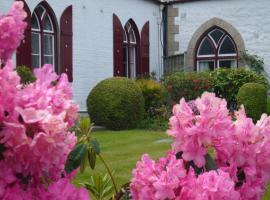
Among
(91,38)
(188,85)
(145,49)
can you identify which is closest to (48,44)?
(91,38)

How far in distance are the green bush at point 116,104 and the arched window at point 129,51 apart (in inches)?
157

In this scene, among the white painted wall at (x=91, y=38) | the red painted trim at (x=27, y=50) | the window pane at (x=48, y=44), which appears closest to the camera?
the red painted trim at (x=27, y=50)

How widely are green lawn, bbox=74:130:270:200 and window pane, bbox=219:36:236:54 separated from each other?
6.77 meters

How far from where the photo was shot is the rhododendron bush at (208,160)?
171cm

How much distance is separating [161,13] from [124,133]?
26.5 feet

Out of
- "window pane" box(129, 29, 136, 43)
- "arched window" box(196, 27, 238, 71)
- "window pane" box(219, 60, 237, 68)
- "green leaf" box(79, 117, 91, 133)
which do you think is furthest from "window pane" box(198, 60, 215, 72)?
"green leaf" box(79, 117, 91, 133)

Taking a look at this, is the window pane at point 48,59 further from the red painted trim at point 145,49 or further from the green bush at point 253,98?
the green bush at point 253,98

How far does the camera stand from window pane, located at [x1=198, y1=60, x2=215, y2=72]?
19.1m

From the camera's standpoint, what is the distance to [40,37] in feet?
46.0

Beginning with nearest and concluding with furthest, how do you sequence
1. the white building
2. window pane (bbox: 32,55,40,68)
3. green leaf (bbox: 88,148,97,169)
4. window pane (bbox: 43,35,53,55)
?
1. green leaf (bbox: 88,148,97,169)
2. window pane (bbox: 32,55,40,68)
3. window pane (bbox: 43,35,53,55)
4. the white building

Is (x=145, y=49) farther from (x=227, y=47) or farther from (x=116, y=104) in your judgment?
(x=116, y=104)

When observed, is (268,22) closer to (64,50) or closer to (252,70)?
(252,70)

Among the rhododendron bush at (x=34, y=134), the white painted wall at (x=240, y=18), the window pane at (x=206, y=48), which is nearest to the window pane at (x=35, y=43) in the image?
the white painted wall at (x=240, y=18)

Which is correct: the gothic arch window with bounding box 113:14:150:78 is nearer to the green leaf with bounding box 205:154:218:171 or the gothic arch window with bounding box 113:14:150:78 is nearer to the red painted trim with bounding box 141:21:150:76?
the red painted trim with bounding box 141:21:150:76
